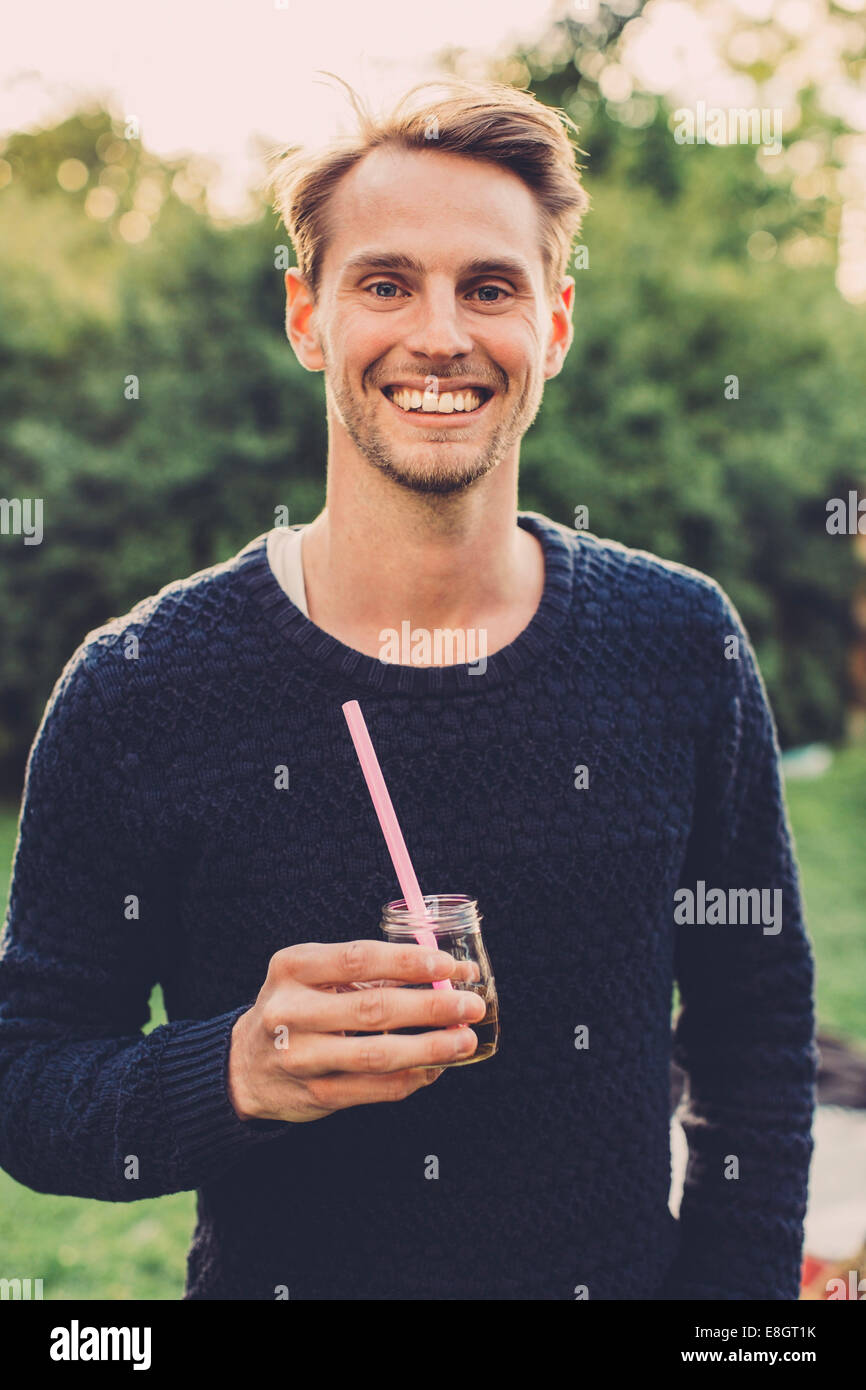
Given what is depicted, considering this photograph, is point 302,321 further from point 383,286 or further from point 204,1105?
point 204,1105

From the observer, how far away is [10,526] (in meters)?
8.07

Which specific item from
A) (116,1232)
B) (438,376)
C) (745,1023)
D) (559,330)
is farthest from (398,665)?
(116,1232)

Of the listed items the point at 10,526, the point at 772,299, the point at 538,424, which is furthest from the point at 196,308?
the point at 772,299

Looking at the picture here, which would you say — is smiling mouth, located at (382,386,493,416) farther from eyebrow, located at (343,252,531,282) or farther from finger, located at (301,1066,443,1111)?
finger, located at (301,1066,443,1111)

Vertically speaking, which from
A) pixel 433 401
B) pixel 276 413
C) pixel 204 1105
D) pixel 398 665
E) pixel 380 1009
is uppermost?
pixel 276 413

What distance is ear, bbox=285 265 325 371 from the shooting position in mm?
1738

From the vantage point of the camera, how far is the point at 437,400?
157cm

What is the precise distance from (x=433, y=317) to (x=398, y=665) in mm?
463

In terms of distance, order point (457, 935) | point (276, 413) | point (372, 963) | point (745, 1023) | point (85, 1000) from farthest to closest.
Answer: point (276, 413)
point (745, 1023)
point (85, 1000)
point (457, 935)
point (372, 963)

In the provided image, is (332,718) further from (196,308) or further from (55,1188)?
(196,308)

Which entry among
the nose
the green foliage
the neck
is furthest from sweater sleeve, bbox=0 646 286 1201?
the green foliage

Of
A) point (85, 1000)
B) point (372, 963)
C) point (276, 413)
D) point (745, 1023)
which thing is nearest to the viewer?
point (372, 963)

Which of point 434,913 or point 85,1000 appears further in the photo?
point 85,1000

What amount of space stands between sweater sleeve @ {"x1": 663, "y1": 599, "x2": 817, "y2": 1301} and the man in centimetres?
1
